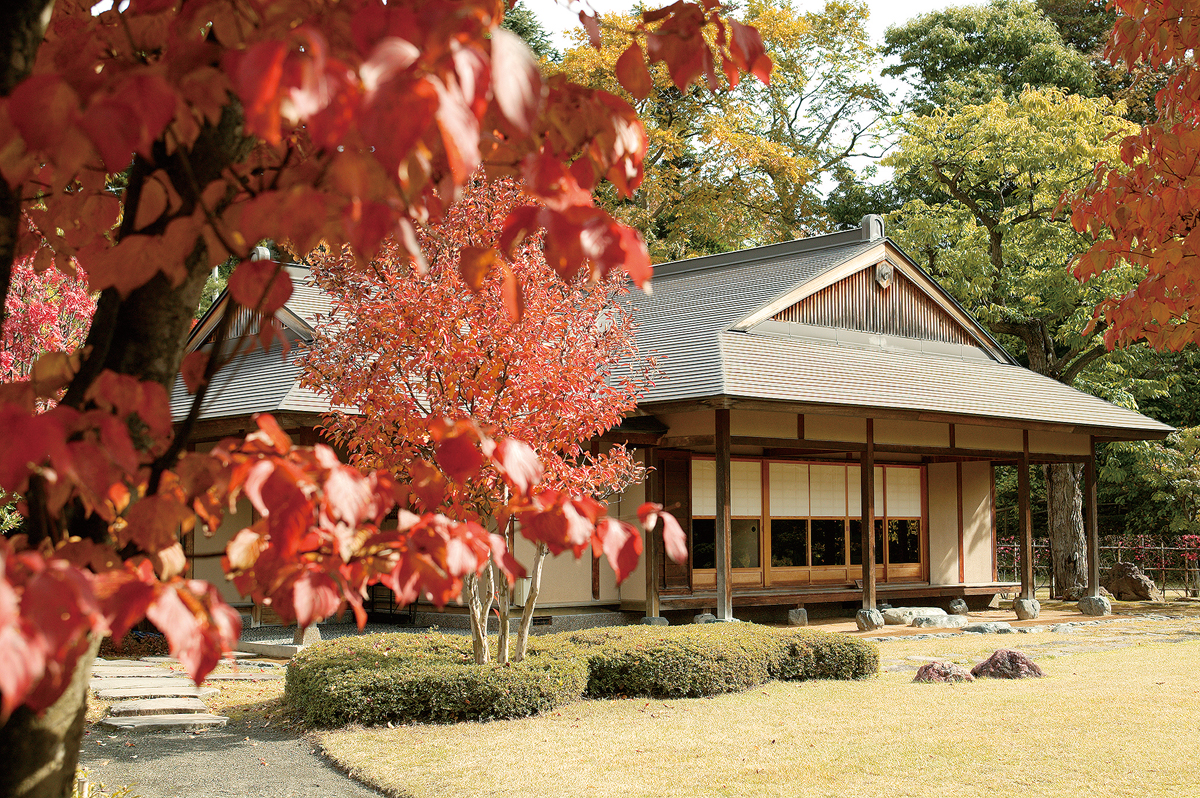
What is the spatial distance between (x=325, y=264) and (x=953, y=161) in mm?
19321

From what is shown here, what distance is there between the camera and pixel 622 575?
6.73 feet

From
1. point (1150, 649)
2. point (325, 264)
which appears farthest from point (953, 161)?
point (325, 264)

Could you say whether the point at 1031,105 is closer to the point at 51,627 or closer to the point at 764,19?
the point at 764,19

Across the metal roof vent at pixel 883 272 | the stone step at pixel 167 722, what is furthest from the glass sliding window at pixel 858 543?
the stone step at pixel 167 722

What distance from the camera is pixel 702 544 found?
17625mm

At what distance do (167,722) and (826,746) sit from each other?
555 cm

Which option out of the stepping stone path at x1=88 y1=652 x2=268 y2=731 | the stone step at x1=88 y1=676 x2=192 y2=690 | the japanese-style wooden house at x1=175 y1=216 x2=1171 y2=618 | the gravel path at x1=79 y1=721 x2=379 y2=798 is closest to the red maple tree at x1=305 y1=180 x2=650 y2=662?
the gravel path at x1=79 y1=721 x2=379 y2=798

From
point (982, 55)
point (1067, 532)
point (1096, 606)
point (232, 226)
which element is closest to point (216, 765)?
point (232, 226)

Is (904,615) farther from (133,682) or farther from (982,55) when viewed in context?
(982,55)

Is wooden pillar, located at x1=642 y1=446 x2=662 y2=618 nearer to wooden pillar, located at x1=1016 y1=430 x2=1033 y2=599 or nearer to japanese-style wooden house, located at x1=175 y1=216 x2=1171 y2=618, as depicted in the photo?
japanese-style wooden house, located at x1=175 y1=216 x2=1171 y2=618

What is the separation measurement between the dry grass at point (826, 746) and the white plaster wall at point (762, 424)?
214 inches

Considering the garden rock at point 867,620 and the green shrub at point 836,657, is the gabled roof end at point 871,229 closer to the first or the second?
the garden rock at point 867,620

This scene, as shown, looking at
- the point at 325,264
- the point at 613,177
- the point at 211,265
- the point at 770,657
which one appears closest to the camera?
the point at 613,177

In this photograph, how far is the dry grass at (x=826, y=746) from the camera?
6.74 metres
